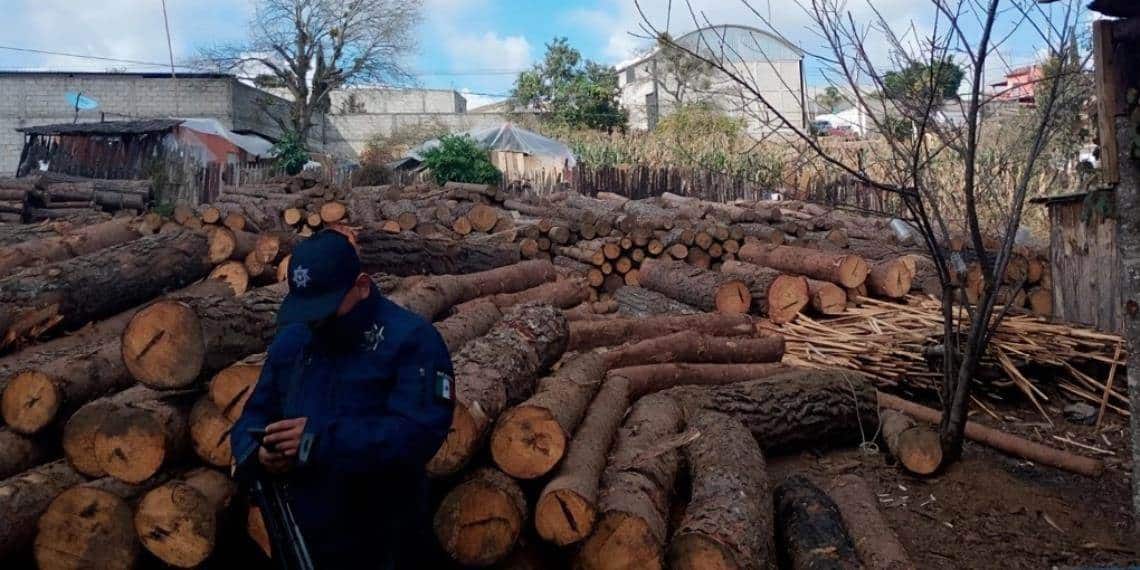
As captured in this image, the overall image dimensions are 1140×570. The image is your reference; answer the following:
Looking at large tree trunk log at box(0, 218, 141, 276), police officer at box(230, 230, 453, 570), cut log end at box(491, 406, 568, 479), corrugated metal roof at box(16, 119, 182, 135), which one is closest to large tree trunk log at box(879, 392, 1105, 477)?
cut log end at box(491, 406, 568, 479)

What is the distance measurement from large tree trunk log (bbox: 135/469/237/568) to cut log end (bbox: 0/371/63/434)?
0.93 metres

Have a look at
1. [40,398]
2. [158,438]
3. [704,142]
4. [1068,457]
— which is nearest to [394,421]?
[158,438]

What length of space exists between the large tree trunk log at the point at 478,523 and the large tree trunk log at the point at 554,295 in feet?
13.3

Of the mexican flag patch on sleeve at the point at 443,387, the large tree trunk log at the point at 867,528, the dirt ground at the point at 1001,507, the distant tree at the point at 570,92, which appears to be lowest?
the dirt ground at the point at 1001,507

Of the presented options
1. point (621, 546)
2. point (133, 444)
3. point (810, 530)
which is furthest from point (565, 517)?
point (133, 444)

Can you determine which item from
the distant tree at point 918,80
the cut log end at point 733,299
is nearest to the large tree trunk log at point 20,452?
the distant tree at point 918,80

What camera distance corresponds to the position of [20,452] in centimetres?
404

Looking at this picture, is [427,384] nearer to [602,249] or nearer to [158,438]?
[158,438]

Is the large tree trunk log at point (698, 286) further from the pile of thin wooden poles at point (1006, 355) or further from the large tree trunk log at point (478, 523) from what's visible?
the large tree trunk log at point (478, 523)

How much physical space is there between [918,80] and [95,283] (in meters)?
6.21

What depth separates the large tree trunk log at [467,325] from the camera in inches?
214

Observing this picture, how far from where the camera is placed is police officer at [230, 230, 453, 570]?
266cm

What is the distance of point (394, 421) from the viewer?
270cm

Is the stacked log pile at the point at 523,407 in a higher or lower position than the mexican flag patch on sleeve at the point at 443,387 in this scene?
lower
